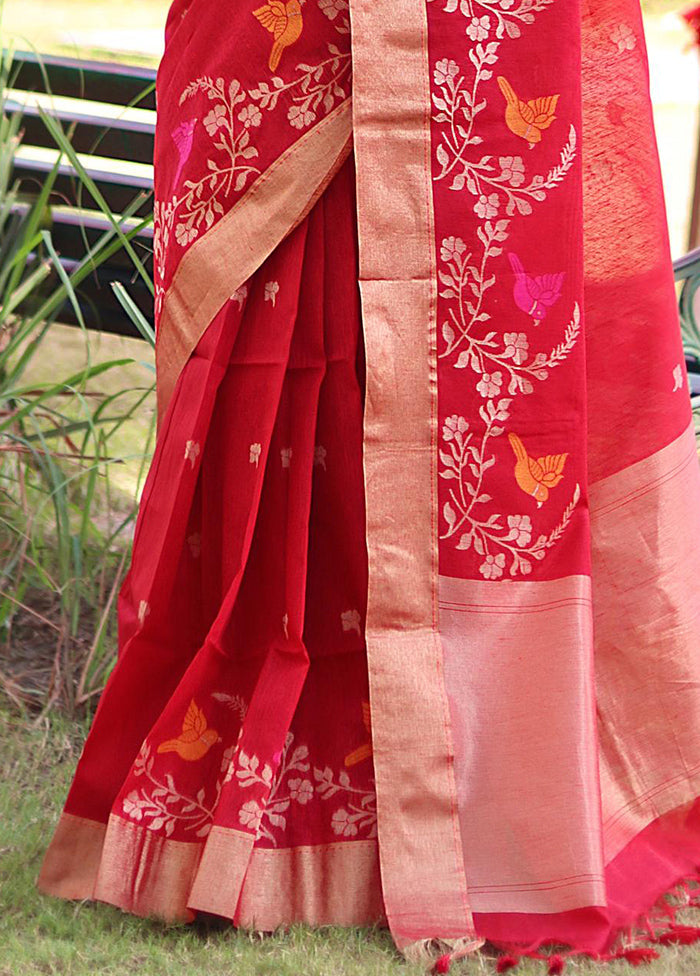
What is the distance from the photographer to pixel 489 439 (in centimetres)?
133

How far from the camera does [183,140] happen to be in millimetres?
1354

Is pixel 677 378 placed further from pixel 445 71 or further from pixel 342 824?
pixel 342 824

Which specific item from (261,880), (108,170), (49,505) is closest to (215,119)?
(261,880)

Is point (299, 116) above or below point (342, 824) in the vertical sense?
above

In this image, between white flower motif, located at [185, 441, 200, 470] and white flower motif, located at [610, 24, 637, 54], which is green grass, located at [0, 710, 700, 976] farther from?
white flower motif, located at [610, 24, 637, 54]

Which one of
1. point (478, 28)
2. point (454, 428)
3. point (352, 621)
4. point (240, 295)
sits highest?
point (478, 28)

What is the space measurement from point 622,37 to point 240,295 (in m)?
0.54

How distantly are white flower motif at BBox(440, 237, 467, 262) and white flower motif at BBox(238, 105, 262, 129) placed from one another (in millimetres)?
241

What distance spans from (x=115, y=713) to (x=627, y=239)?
2.66ft

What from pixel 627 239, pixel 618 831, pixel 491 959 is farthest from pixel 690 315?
pixel 491 959

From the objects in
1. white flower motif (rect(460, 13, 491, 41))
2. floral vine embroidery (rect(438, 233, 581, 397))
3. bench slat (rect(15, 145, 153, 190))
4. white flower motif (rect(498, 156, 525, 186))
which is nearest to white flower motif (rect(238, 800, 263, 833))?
floral vine embroidery (rect(438, 233, 581, 397))

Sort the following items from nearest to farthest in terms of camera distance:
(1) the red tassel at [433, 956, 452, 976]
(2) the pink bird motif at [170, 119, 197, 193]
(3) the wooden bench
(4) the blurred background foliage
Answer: (1) the red tassel at [433, 956, 452, 976], (2) the pink bird motif at [170, 119, 197, 193], (4) the blurred background foliage, (3) the wooden bench

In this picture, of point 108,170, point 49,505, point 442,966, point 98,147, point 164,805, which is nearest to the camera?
point 442,966

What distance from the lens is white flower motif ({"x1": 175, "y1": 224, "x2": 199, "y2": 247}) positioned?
53.2 inches
